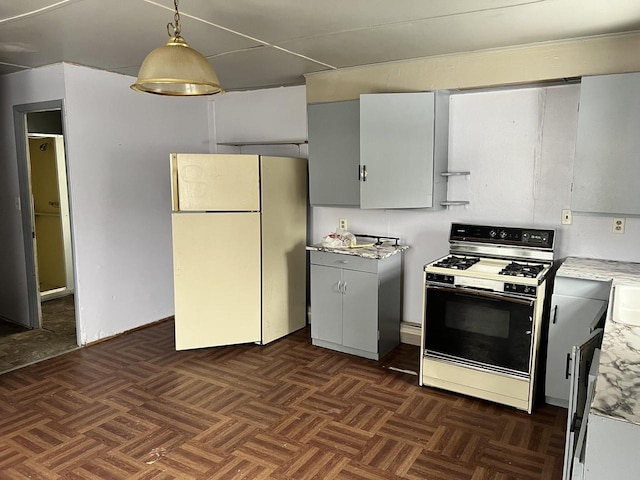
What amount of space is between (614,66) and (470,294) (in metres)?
1.61

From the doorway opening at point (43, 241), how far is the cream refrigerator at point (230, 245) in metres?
1.05

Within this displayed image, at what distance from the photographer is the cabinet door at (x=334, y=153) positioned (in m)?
3.82

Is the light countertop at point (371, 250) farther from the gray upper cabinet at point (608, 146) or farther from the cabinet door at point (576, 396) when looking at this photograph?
the cabinet door at point (576, 396)

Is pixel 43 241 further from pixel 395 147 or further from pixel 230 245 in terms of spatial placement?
pixel 395 147

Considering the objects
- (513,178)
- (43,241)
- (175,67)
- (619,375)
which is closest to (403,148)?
(513,178)

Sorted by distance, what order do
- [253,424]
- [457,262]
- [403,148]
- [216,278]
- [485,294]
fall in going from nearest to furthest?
[253,424] → [485,294] → [457,262] → [403,148] → [216,278]

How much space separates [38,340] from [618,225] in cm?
463

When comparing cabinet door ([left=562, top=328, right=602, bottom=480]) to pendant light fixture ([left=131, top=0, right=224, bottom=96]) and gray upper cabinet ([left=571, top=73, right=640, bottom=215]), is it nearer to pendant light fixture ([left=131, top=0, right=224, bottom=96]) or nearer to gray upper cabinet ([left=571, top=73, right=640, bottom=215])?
gray upper cabinet ([left=571, top=73, right=640, bottom=215])

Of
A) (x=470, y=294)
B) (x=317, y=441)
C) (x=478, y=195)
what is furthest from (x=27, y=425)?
(x=478, y=195)

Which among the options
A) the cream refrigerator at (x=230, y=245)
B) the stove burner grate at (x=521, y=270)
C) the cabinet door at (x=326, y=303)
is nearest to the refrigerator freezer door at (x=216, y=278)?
the cream refrigerator at (x=230, y=245)

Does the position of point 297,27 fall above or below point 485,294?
above

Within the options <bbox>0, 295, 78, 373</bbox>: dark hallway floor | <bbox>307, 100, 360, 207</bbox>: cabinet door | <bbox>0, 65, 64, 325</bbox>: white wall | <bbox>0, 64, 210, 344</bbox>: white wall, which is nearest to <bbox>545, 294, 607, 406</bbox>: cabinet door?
<bbox>307, 100, 360, 207</bbox>: cabinet door

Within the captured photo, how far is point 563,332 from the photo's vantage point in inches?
115

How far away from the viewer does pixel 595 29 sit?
277 cm
